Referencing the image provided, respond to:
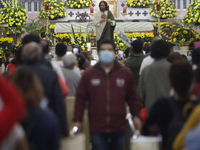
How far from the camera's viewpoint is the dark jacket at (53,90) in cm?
498

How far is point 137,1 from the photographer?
79.3 feet

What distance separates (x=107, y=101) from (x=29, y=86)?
1735 mm

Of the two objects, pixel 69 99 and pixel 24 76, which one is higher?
pixel 24 76

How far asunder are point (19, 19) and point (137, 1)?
18.1 feet

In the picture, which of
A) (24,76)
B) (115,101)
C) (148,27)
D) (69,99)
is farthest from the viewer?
(148,27)

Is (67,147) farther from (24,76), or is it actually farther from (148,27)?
(148,27)

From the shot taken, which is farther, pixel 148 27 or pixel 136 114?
Result: pixel 148 27

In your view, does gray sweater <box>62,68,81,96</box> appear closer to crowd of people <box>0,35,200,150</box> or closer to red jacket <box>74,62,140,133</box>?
crowd of people <box>0,35,200,150</box>

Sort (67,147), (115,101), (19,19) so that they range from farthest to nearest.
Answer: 1. (19,19)
2. (115,101)
3. (67,147)

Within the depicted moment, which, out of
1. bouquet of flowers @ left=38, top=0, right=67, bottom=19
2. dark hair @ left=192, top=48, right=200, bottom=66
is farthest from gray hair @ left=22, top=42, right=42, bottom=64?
bouquet of flowers @ left=38, top=0, right=67, bottom=19

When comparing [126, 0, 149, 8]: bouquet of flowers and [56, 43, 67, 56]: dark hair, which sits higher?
[126, 0, 149, 8]: bouquet of flowers

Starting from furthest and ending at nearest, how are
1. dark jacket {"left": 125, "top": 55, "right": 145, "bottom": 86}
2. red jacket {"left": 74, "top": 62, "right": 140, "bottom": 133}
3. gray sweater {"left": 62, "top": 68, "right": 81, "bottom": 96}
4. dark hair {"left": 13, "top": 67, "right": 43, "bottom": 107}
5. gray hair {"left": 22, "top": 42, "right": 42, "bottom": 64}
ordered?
1. dark jacket {"left": 125, "top": 55, "right": 145, "bottom": 86}
2. gray sweater {"left": 62, "top": 68, "right": 81, "bottom": 96}
3. red jacket {"left": 74, "top": 62, "right": 140, "bottom": 133}
4. gray hair {"left": 22, "top": 42, "right": 42, "bottom": 64}
5. dark hair {"left": 13, "top": 67, "right": 43, "bottom": 107}

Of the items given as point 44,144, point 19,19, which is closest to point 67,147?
point 44,144

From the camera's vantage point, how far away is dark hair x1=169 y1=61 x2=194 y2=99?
433 centimetres
